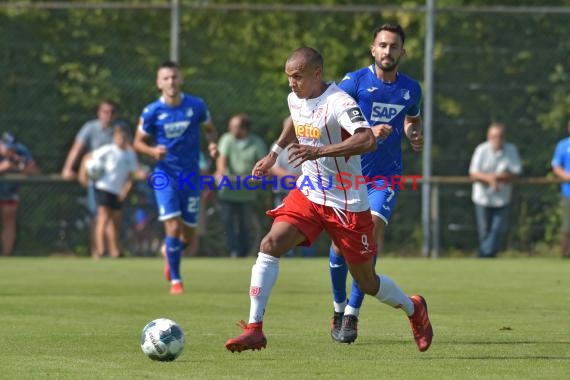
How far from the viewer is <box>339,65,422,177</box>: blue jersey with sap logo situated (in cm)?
1055

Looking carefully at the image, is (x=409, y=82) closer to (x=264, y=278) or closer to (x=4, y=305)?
(x=264, y=278)

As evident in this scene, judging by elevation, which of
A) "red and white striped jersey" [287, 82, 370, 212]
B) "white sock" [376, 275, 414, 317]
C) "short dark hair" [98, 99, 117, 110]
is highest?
"short dark hair" [98, 99, 117, 110]

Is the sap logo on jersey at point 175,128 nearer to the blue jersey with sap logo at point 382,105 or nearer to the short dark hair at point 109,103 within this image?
the blue jersey with sap logo at point 382,105

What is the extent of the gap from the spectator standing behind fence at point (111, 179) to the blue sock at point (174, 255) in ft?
19.0

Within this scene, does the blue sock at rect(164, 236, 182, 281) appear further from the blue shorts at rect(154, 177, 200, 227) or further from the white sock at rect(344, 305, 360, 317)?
the white sock at rect(344, 305, 360, 317)

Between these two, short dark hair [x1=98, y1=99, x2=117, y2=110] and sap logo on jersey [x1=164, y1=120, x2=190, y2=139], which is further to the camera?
short dark hair [x1=98, y1=99, x2=117, y2=110]

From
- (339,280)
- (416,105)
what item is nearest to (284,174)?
(416,105)

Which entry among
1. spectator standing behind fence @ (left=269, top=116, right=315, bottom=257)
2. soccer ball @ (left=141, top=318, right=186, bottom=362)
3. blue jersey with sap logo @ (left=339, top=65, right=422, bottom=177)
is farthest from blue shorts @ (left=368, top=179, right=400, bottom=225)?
spectator standing behind fence @ (left=269, top=116, right=315, bottom=257)

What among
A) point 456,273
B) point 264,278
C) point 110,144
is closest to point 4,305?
point 264,278

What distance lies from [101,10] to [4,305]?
936 centimetres

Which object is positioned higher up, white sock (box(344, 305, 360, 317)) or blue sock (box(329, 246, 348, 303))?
blue sock (box(329, 246, 348, 303))

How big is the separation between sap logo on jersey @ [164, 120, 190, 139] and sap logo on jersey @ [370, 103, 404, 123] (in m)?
4.67

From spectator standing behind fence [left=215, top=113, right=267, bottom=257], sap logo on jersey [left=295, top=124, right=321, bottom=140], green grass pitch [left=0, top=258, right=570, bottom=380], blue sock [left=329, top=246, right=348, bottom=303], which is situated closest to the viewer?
green grass pitch [left=0, top=258, right=570, bottom=380]

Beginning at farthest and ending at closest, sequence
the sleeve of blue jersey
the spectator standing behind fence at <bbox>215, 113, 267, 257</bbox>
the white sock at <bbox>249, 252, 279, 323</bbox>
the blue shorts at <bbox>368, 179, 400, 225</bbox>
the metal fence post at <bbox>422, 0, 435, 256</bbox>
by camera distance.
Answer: the metal fence post at <bbox>422, 0, 435, 256</bbox>, the spectator standing behind fence at <bbox>215, 113, 267, 257</bbox>, the sleeve of blue jersey, the blue shorts at <bbox>368, 179, 400, 225</bbox>, the white sock at <bbox>249, 252, 279, 323</bbox>
